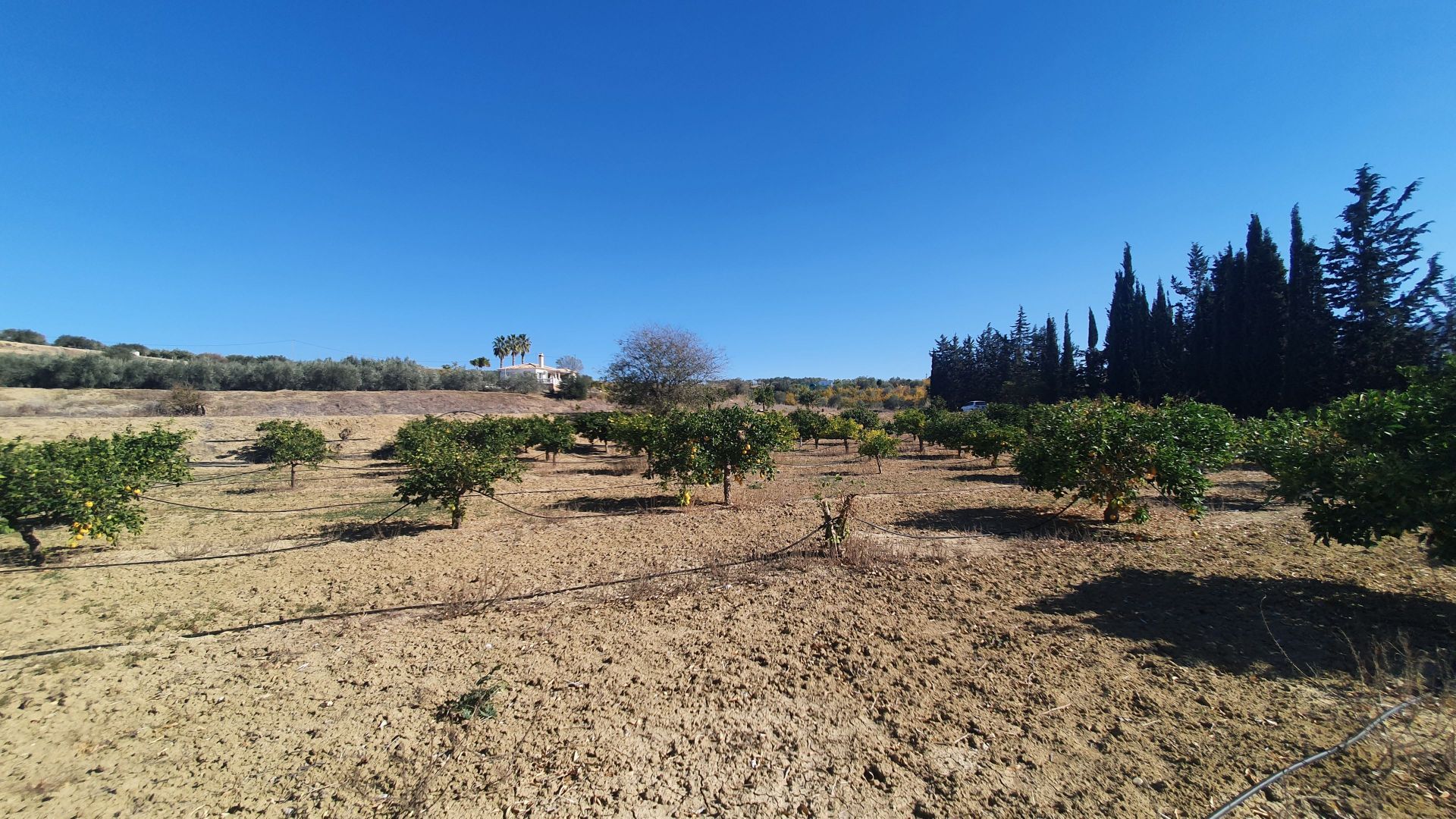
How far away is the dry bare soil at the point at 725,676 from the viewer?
3049mm

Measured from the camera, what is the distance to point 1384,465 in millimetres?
4484

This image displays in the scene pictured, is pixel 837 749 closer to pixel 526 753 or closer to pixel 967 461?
pixel 526 753

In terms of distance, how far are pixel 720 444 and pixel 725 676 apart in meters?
7.30

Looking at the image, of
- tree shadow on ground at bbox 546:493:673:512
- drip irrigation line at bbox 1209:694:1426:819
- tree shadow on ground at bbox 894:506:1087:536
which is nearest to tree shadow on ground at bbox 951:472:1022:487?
tree shadow on ground at bbox 894:506:1087:536

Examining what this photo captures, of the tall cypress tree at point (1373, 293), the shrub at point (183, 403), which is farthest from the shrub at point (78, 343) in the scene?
the tall cypress tree at point (1373, 293)

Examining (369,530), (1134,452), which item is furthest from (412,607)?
(1134,452)

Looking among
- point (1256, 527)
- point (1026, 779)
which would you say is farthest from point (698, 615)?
point (1256, 527)

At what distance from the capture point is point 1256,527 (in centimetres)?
862

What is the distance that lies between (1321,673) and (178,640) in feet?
33.9

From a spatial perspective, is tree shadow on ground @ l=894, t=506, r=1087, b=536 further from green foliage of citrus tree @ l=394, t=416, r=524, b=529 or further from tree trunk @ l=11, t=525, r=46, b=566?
tree trunk @ l=11, t=525, r=46, b=566

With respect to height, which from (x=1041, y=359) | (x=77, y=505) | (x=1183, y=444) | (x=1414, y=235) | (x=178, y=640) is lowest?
(x=178, y=640)

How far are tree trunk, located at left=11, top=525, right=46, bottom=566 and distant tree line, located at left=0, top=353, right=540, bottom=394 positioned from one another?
3838 centimetres

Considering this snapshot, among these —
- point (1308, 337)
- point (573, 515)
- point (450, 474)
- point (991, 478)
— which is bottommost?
point (573, 515)

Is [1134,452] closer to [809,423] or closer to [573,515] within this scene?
[573,515]
